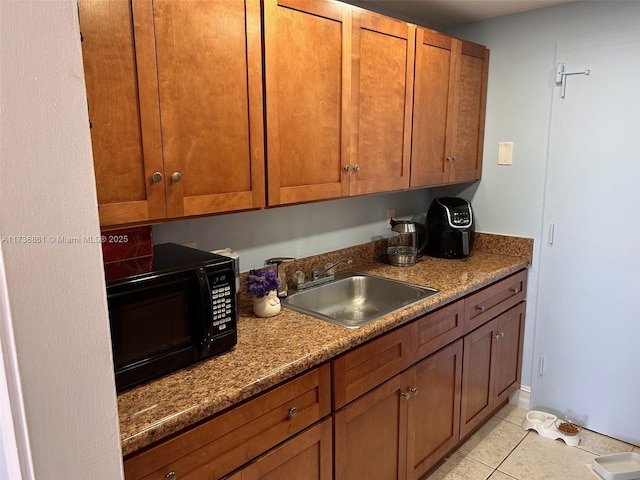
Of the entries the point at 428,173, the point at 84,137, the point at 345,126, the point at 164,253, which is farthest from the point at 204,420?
the point at 428,173

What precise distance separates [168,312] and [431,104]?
1691 mm

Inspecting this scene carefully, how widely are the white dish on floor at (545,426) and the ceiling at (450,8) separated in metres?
2.22

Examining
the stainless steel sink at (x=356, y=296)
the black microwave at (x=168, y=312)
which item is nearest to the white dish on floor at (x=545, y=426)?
the stainless steel sink at (x=356, y=296)

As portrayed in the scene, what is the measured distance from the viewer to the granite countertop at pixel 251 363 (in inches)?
43.4

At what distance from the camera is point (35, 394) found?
62 cm

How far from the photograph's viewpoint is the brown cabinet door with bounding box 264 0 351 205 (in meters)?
1.61

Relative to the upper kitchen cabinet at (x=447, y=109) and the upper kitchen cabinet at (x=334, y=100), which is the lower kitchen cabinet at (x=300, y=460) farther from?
the upper kitchen cabinet at (x=447, y=109)

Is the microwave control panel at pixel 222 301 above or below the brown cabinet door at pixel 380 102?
below

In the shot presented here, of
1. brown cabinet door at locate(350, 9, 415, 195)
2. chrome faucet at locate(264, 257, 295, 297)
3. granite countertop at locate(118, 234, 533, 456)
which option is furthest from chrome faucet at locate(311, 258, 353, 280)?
brown cabinet door at locate(350, 9, 415, 195)

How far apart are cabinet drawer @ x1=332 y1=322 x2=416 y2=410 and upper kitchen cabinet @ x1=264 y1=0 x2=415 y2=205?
1.99 feet

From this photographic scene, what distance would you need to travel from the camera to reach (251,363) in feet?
4.50

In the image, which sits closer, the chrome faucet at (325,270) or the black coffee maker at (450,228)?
the chrome faucet at (325,270)

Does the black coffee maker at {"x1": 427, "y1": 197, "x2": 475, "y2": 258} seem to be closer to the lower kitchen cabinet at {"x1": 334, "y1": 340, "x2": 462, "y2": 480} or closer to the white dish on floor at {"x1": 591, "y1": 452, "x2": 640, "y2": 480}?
the lower kitchen cabinet at {"x1": 334, "y1": 340, "x2": 462, "y2": 480}

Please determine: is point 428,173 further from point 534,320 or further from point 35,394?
point 35,394
